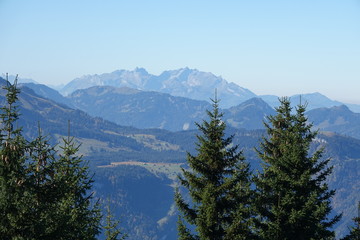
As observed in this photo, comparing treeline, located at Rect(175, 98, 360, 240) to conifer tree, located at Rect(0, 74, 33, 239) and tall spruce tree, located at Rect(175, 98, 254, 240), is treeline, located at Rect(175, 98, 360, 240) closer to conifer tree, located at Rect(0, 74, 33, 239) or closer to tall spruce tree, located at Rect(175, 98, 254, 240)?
tall spruce tree, located at Rect(175, 98, 254, 240)

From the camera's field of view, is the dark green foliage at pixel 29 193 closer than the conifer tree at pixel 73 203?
Yes

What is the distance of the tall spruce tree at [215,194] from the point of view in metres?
23.4

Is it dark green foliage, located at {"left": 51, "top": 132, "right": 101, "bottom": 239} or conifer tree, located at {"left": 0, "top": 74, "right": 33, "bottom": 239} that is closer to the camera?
conifer tree, located at {"left": 0, "top": 74, "right": 33, "bottom": 239}

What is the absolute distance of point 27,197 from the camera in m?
16.8

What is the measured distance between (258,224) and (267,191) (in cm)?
270

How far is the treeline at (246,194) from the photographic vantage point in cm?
2364

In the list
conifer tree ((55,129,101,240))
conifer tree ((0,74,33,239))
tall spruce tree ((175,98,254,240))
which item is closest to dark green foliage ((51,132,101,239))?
conifer tree ((55,129,101,240))

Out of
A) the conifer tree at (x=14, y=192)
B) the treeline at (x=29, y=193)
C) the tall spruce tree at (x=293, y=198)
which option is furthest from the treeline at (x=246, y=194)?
the conifer tree at (x=14, y=192)

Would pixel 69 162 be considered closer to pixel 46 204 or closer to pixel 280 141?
pixel 46 204

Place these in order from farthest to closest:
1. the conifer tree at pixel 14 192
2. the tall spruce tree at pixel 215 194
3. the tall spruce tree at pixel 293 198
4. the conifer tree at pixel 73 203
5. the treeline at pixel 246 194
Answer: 1. the tall spruce tree at pixel 293 198
2. the treeline at pixel 246 194
3. the tall spruce tree at pixel 215 194
4. the conifer tree at pixel 73 203
5. the conifer tree at pixel 14 192

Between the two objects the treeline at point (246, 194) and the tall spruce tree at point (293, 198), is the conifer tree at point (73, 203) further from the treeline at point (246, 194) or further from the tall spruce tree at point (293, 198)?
the tall spruce tree at point (293, 198)

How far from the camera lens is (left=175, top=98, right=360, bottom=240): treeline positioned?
77.6 feet

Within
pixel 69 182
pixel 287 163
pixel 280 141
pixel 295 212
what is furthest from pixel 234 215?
pixel 280 141

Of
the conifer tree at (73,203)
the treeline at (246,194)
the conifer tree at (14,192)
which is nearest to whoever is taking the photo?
the conifer tree at (14,192)
